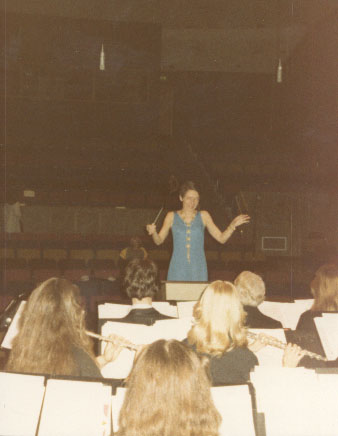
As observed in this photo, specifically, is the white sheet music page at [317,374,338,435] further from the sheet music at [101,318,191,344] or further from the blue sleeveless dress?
the blue sleeveless dress

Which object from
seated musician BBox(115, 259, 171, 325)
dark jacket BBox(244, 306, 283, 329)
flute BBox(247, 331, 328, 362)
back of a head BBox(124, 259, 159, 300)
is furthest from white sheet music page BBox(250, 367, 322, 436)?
back of a head BBox(124, 259, 159, 300)

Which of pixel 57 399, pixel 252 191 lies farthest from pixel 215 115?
pixel 57 399

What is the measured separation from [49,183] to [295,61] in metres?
7.22

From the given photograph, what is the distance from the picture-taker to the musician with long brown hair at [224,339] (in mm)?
2254

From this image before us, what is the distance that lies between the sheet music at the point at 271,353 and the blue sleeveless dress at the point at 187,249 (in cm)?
180

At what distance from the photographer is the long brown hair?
215cm

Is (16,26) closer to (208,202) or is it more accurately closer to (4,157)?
(4,157)

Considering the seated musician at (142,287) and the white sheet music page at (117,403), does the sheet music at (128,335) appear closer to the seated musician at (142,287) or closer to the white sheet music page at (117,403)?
the seated musician at (142,287)

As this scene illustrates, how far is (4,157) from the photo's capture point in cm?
1336

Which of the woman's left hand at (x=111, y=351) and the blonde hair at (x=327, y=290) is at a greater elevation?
the blonde hair at (x=327, y=290)

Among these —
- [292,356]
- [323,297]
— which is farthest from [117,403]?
[323,297]

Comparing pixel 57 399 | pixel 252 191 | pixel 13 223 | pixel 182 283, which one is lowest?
pixel 57 399

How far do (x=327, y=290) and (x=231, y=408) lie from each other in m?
1.42

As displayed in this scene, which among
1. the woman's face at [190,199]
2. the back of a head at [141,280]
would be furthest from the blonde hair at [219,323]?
the woman's face at [190,199]
